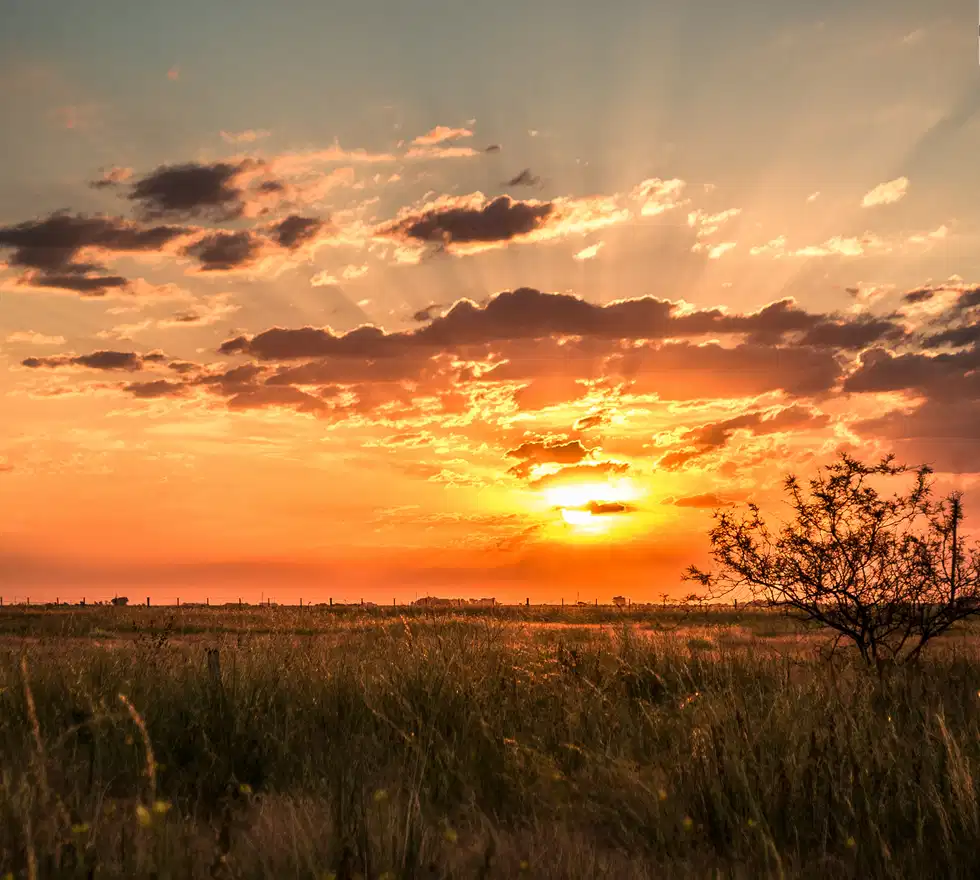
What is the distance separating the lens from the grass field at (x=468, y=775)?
5186 millimetres

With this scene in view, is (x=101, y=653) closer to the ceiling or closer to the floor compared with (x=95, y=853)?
closer to the ceiling

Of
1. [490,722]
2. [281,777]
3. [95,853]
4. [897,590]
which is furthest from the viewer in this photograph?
[897,590]

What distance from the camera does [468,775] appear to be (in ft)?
23.3

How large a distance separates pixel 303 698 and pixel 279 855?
4442 millimetres

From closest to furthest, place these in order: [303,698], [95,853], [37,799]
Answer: [95,853] → [37,799] → [303,698]

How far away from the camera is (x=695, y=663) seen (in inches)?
468

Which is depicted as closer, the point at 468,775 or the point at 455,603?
the point at 468,775

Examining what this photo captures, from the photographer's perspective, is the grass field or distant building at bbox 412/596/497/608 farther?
distant building at bbox 412/596/497/608

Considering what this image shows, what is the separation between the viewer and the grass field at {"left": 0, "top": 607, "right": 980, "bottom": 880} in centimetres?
519

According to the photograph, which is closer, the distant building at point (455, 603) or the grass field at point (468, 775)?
the grass field at point (468, 775)

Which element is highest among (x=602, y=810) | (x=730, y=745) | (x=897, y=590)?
(x=897, y=590)

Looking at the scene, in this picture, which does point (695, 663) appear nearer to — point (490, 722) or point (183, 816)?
point (490, 722)

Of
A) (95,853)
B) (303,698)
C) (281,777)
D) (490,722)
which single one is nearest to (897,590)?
(490,722)

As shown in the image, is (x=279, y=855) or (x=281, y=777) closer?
(x=279, y=855)
